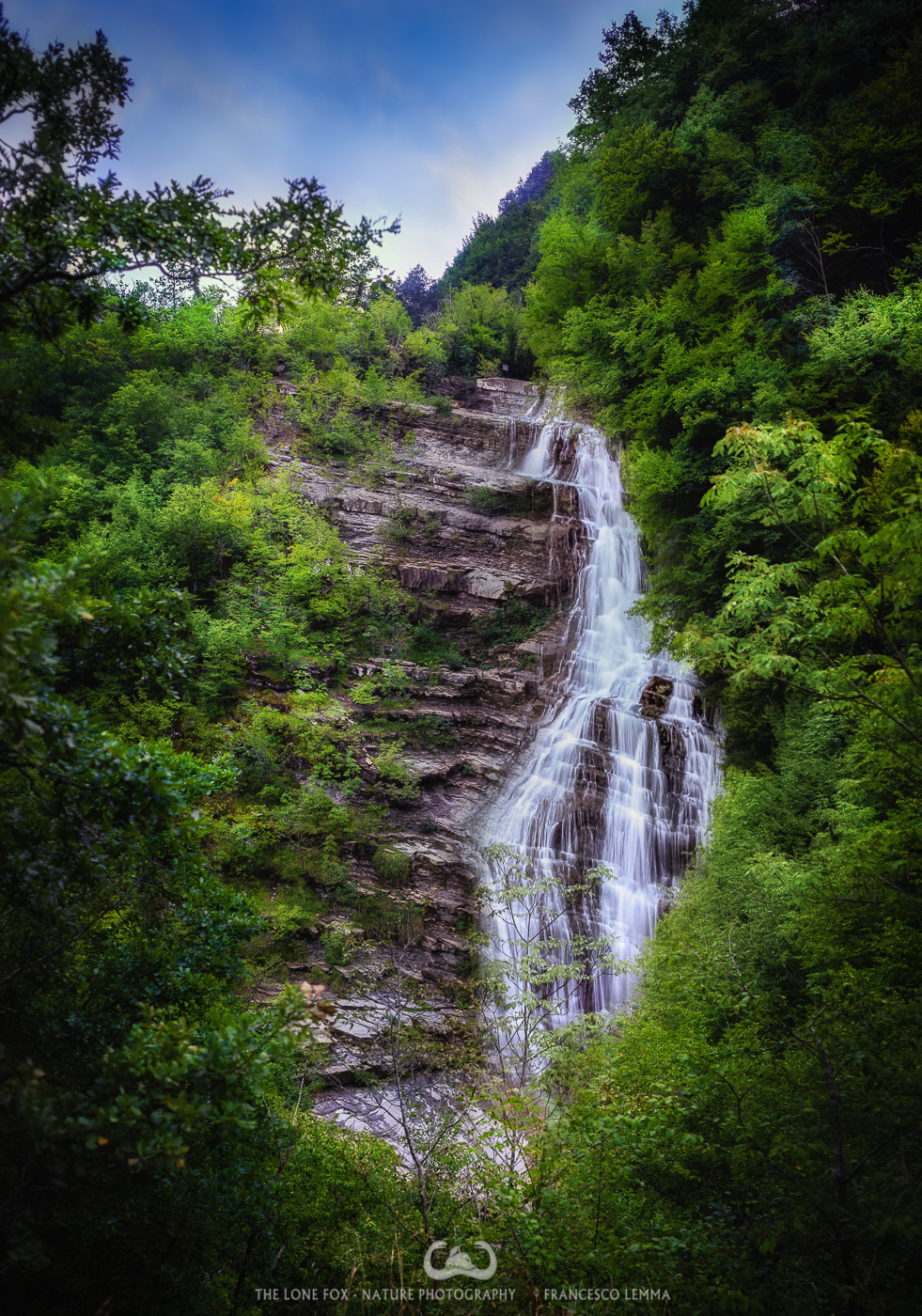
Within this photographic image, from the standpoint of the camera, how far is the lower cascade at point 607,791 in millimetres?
12586

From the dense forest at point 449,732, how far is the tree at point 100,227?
1.3 inches

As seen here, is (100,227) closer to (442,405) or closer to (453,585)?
(453,585)

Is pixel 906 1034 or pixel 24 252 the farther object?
pixel 906 1034

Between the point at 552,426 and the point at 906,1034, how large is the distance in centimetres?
2401

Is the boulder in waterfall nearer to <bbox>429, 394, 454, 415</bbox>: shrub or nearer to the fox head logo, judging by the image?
the fox head logo

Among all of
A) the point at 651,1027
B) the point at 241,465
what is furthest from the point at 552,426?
the point at 651,1027

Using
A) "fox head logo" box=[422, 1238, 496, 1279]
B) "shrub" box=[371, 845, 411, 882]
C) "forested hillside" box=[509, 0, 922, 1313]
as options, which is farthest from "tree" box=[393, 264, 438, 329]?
"fox head logo" box=[422, 1238, 496, 1279]

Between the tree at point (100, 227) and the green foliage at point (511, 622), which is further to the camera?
the green foliage at point (511, 622)

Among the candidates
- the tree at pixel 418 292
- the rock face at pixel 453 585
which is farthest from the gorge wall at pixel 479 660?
the tree at pixel 418 292

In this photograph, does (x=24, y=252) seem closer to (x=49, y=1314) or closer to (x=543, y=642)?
(x=49, y=1314)

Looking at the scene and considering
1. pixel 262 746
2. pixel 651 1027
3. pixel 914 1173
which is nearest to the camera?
pixel 914 1173

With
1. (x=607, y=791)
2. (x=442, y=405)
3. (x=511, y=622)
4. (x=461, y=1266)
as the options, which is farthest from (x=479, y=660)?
(x=461, y=1266)

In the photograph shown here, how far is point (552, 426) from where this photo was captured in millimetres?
24719

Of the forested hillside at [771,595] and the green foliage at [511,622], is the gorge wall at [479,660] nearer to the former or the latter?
the green foliage at [511,622]
